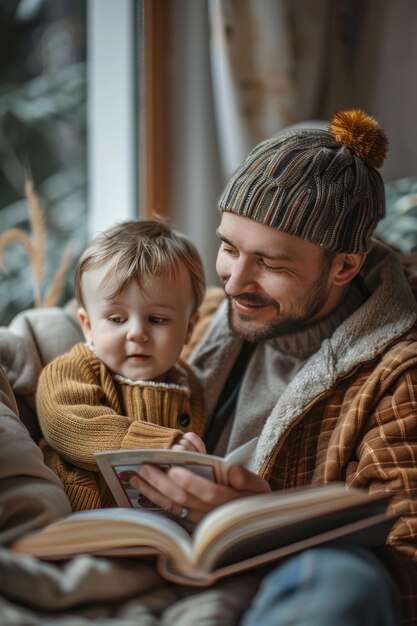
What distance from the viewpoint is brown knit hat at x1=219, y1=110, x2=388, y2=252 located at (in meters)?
1.40

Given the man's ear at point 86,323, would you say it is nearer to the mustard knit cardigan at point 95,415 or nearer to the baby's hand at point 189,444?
the mustard knit cardigan at point 95,415

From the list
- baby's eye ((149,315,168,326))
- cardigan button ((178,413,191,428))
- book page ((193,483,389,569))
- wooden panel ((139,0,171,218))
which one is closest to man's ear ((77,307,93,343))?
baby's eye ((149,315,168,326))

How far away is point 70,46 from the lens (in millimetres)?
2561

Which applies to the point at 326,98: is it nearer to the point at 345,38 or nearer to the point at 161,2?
the point at 345,38

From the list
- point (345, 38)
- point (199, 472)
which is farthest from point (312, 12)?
point (199, 472)

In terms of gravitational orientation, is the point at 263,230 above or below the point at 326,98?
below

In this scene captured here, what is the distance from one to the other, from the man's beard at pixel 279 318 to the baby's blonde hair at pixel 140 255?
0.12m

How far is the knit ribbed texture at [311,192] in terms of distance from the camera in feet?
4.59

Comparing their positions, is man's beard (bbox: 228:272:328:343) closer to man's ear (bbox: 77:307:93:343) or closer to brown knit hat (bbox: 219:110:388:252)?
brown knit hat (bbox: 219:110:388:252)

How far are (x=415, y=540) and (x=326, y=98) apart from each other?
1.68 m

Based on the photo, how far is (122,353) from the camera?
146 cm

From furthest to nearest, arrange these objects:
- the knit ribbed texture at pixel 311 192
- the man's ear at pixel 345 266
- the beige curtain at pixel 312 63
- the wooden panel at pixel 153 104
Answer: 1. the wooden panel at pixel 153 104
2. the beige curtain at pixel 312 63
3. the man's ear at pixel 345 266
4. the knit ribbed texture at pixel 311 192

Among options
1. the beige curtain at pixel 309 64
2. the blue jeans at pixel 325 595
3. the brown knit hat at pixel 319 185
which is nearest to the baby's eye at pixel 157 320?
the brown knit hat at pixel 319 185

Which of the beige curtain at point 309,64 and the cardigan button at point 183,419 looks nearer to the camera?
the cardigan button at point 183,419
